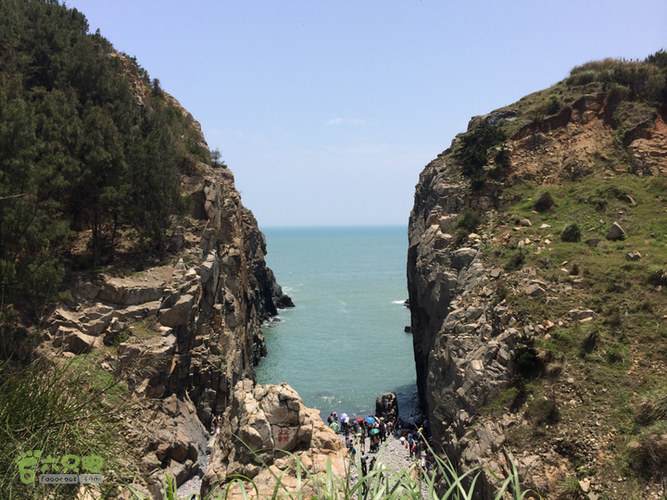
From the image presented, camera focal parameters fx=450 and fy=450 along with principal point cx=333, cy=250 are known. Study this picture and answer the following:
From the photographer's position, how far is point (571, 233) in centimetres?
2380

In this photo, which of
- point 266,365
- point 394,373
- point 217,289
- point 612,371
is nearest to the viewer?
point 612,371

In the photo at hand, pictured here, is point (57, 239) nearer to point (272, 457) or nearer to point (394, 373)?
point (272, 457)

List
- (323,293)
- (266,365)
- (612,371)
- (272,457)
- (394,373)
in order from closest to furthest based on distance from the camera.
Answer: (272,457)
(612,371)
(394,373)
(266,365)
(323,293)

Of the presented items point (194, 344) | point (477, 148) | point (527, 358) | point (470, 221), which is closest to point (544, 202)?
point (470, 221)

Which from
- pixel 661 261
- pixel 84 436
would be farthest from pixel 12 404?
pixel 661 261

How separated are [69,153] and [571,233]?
84.8 ft

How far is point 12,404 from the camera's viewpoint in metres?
4.44

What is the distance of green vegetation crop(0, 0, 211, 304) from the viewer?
17.8 m

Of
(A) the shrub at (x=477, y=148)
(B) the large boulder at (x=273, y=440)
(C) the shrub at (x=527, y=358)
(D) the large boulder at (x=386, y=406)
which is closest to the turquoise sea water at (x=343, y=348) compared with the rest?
(D) the large boulder at (x=386, y=406)

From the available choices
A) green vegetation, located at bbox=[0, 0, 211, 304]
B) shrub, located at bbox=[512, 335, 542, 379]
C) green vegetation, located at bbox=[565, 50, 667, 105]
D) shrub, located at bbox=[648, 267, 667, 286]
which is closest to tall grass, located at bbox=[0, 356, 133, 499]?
green vegetation, located at bbox=[0, 0, 211, 304]

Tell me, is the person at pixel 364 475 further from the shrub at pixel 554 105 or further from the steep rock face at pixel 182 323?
the shrub at pixel 554 105

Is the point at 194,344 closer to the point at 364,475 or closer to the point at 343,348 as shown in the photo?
the point at 364,475

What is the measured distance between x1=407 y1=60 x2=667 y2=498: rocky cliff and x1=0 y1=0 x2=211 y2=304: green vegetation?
16.8m

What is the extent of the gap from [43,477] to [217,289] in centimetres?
2497
